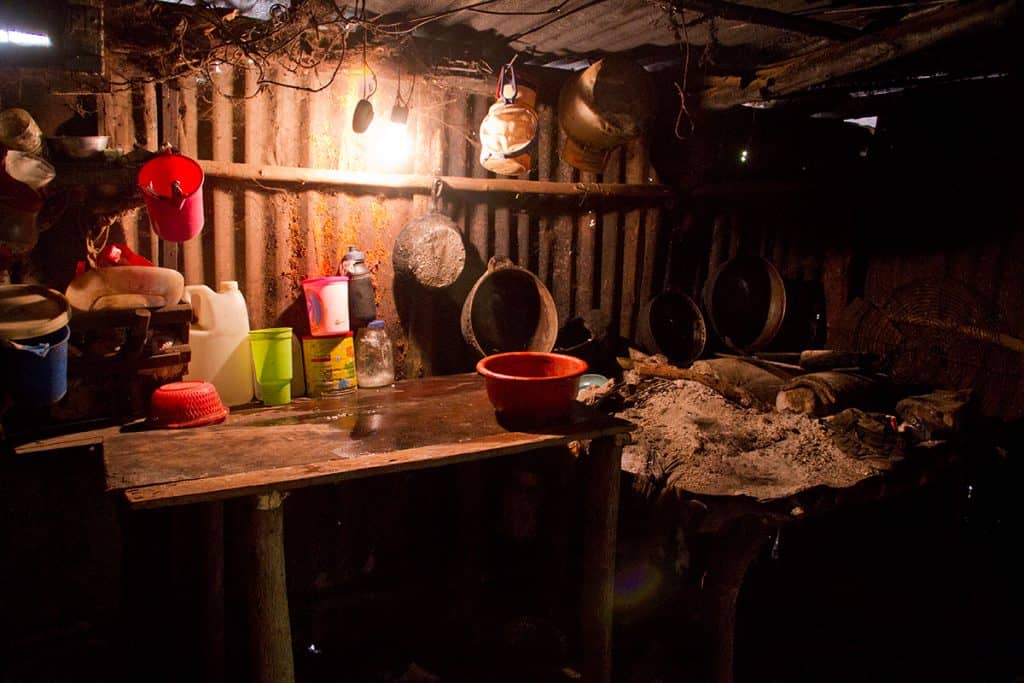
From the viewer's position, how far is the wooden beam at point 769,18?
12.5ft

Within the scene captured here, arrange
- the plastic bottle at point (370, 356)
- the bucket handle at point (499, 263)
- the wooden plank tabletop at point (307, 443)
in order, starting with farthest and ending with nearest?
the bucket handle at point (499, 263) → the plastic bottle at point (370, 356) → the wooden plank tabletop at point (307, 443)

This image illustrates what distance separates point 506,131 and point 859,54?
7.96 ft

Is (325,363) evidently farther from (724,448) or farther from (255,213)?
(724,448)

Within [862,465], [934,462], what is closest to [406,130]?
[862,465]

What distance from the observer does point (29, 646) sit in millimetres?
3365

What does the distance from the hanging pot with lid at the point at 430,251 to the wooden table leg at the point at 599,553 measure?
5.83 feet

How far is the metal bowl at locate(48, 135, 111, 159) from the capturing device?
3.02 metres

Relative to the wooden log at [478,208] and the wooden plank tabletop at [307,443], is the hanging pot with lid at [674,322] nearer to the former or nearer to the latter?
the wooden log at [478,208]

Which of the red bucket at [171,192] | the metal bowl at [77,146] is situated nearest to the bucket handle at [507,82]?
the red bucket at [171,192]

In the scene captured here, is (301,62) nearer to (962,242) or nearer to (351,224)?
(351,224)

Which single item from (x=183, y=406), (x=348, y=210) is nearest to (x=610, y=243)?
(x=348, y=210)

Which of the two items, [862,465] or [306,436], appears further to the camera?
[862,465]

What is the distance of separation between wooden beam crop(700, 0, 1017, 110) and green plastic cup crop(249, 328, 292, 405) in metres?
4.05

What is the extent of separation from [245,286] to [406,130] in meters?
1.61
